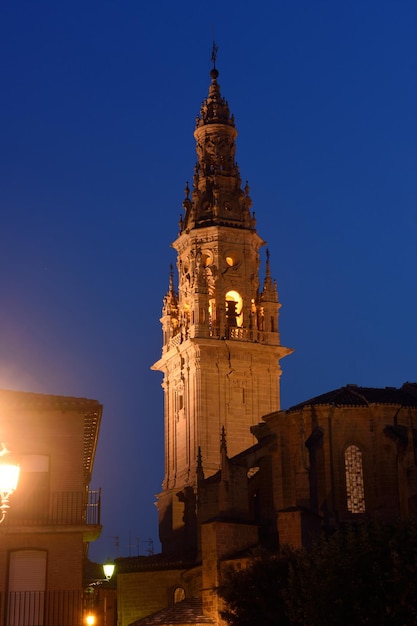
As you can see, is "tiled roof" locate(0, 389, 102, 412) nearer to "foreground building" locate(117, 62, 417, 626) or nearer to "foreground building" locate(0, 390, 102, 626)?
"foreground building" locate(0, 390, 102, 626)

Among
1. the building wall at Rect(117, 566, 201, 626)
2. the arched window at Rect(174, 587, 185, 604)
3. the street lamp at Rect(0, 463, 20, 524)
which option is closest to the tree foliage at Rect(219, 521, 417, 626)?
the street lamp at Rect(0, 463, 20, 524)

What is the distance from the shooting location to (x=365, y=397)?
49438 millimetres

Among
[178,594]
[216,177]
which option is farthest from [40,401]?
[216,177]

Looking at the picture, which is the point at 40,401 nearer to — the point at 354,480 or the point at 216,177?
the point at 354,480

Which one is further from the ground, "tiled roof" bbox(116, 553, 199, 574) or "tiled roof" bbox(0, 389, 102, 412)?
"tiled roof" bbox(0, 389, 102, 412)

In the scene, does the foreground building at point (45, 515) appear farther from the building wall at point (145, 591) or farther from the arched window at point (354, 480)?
the building wall at point (145, 591)

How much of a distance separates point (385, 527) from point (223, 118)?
45218 millimetres

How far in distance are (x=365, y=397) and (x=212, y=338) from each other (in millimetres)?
15199

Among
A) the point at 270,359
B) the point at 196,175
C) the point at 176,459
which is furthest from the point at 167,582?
the point at 196,175

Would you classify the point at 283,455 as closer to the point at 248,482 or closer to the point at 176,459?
the point at 248,482

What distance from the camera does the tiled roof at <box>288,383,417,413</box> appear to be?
161ft

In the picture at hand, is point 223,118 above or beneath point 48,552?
above

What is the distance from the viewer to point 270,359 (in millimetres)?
64375

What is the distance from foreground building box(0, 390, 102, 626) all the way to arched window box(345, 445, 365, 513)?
17.9m
